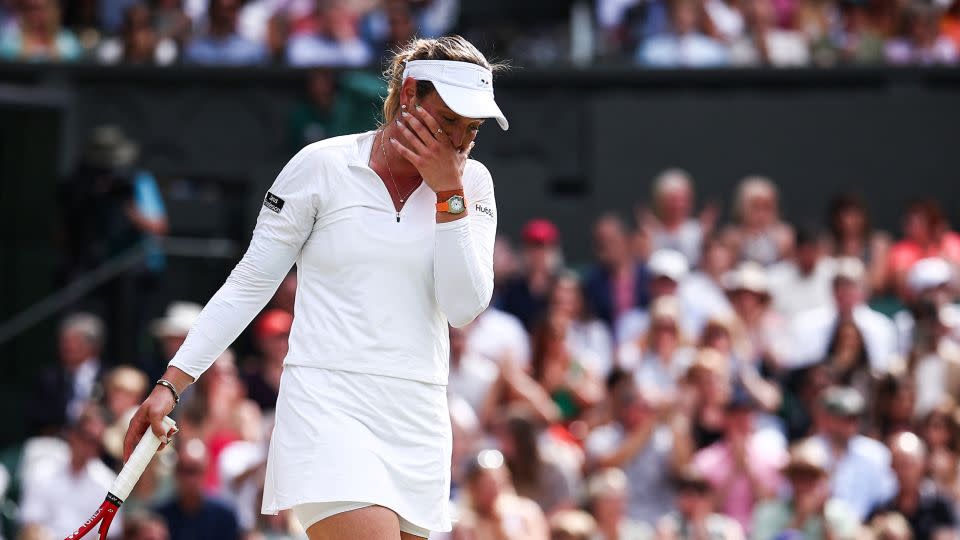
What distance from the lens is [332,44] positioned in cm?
1160

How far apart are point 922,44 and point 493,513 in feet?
18.5

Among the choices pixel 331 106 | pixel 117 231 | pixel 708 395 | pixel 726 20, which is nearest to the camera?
pixel 708 395

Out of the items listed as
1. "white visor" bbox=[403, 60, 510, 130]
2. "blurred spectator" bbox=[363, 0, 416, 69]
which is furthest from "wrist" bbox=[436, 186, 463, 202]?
"blurred spectator" bbox=[363, 0, 416, 69]

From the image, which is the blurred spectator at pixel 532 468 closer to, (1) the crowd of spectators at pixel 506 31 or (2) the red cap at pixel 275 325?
(2) the red cap at pixel 275 325

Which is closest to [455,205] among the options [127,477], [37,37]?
[127,477]

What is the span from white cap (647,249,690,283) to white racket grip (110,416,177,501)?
5.70 metres

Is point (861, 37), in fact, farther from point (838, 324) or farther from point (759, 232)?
point (838, 324)

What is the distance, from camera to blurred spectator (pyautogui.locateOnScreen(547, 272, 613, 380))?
915cm

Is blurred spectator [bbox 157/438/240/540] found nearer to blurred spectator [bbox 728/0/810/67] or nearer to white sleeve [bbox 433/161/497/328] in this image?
white sleeve [bbox 433/161/497/328]

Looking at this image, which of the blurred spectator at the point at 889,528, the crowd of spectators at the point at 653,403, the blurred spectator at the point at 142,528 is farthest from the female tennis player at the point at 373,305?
the blurred spectator at the point at 889,528

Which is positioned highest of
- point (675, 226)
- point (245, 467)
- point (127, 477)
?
point (127, 477)

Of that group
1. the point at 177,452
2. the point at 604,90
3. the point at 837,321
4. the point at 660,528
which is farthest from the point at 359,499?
the point at 604,90

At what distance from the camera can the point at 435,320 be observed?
391 centimetres

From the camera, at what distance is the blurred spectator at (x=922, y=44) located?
11422mm
